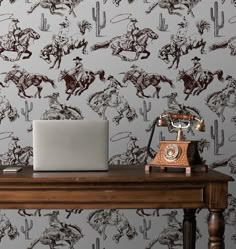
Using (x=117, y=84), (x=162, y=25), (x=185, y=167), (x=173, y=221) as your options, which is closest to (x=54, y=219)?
(x=173, y=221)

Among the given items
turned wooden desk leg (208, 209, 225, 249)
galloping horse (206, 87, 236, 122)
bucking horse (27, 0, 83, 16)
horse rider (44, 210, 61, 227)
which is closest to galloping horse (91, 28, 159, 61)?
bucking horse (27, 0, 83, 16)

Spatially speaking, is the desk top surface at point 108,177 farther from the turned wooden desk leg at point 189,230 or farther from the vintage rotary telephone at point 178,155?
the turned wooden desk leg at point 189,230

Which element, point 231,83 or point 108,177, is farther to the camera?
point 231,83

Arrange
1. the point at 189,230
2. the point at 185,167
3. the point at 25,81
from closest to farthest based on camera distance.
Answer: the point at 185,167, the point at 189,230, the point at 25,81

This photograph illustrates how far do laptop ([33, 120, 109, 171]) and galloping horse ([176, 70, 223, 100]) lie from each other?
60 cm

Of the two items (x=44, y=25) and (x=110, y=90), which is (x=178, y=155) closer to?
(x=110, y=90)

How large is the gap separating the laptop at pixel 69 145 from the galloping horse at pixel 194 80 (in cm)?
60

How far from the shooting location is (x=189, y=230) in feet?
7.49

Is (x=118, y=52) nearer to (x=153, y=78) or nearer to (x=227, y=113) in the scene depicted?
(x=153, y=78)

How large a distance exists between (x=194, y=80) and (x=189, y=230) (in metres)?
0.64

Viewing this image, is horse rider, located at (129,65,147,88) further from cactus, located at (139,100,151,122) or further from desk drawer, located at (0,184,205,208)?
desk drawer, located at (0,184,205,208)

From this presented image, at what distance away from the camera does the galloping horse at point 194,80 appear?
2.49 m

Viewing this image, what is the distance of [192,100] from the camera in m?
2.49

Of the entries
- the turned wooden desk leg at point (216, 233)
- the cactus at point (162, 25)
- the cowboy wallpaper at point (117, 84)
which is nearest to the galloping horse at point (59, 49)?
the cowboy wallpaper at point (117, 84)
